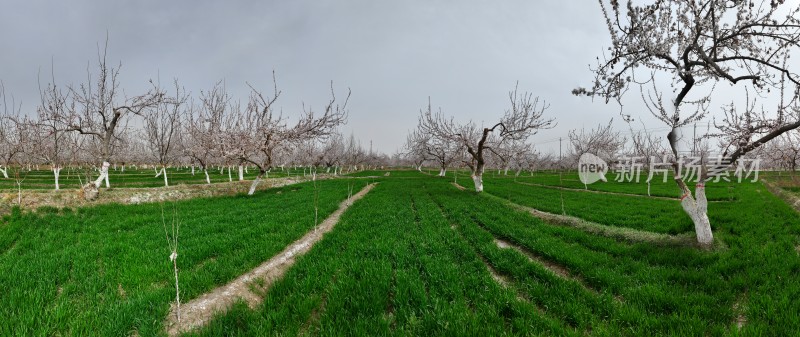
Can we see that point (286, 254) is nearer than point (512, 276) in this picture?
No

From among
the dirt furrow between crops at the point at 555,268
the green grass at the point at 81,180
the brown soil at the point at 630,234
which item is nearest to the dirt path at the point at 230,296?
the dirt furrow between crops at the point at 555,268

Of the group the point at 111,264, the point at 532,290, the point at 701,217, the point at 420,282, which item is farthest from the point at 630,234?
the point at 111,264

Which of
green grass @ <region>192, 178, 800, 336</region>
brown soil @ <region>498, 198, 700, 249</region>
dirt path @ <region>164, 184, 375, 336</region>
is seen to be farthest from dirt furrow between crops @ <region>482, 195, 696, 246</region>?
dirt path @ <region>164, 184, 375, 336</region>

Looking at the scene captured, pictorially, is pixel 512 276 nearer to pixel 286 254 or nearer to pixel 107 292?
pixel 286 254

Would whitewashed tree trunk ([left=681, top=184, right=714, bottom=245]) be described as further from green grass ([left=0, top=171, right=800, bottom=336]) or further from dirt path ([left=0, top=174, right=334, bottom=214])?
dirt path ([left=0, top=174, right=334, bottom=214])

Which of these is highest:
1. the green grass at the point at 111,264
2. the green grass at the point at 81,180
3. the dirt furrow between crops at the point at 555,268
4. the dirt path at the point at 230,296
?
the green grass at the point at 81,180

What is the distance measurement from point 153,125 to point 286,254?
2843 centimetres

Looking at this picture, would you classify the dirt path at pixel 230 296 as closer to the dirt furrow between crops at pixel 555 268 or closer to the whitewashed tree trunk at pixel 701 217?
the dirt furrow between crops at pixel 555 268

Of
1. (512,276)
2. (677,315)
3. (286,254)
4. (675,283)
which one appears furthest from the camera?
(286,254)

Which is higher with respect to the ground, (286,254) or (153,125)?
(153,125)

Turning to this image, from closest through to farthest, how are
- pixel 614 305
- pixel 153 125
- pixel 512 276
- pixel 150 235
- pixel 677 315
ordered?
pixel 677 315, pixel 614 305, pixel 512 276, pixel 150 235, pixel 153 125

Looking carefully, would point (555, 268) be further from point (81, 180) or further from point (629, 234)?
point (81, 180)

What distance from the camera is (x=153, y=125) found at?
91.7 feet

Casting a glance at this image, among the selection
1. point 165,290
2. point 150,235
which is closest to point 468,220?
point 165,290
